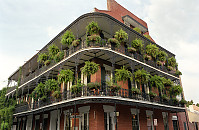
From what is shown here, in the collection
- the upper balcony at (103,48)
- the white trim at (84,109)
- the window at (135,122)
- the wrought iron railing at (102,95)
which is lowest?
the window at (135,122)

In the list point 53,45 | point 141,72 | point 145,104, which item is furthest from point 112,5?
point 145,104


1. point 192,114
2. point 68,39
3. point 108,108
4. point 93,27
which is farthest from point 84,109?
point 192,114

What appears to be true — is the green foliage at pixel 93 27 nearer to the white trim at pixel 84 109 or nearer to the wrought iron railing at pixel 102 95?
the wrought iron railing at pixel 102 95

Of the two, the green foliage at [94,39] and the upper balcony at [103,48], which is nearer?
the green foliage at [94,39]

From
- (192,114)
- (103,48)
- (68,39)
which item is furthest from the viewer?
(192,114)

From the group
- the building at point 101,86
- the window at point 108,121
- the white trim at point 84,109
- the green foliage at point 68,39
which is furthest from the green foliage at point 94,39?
the window at point 108,121

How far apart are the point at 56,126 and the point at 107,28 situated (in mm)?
10183

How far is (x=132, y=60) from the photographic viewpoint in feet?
42.8

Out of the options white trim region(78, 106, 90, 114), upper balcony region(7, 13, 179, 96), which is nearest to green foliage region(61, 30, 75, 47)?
upper balcony region(7, 13, 179, 96)

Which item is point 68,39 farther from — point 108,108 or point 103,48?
point 108,108

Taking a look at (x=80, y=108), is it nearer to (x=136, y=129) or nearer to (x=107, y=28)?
(x=136, y=129)

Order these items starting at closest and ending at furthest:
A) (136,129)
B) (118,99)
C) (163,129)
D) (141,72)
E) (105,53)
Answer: (118,99), (105,53), (141,72), (136,129), (163,129)

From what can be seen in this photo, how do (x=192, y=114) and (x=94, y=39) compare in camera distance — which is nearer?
(x=94, y=39)

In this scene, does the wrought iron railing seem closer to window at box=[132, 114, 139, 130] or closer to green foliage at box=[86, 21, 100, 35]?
window at box=[132, 114, 139, 130]
